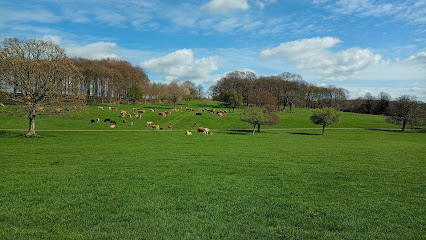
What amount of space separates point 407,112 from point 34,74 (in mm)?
81482

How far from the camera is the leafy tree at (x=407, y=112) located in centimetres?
6075

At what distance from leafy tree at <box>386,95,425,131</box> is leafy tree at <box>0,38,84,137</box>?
77.2 metres

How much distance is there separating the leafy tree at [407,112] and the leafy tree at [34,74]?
77.2 metres

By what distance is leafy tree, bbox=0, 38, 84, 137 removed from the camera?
28.9 m

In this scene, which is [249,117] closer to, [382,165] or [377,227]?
[382,165]

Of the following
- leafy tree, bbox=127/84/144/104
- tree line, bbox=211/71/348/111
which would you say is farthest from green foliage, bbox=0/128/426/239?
tree line, bbox=211/71/348/111

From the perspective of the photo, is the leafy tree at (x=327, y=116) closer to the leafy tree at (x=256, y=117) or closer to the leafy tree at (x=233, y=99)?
the leafy tree at (x=256, y=117)

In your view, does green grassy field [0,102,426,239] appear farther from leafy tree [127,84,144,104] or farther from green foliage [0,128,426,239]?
leafy tree [127,84,144,104]

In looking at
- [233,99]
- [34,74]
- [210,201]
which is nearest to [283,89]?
[233,99]

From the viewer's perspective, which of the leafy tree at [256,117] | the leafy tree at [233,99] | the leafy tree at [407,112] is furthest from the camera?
the leafy tree at [233,99]

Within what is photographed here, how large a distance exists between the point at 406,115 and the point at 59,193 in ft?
256

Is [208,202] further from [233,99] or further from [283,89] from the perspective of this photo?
[283,89]

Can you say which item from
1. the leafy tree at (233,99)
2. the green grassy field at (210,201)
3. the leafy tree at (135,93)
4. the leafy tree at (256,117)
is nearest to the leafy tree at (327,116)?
the leafy tree at (256,117)

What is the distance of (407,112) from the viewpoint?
203 feet
